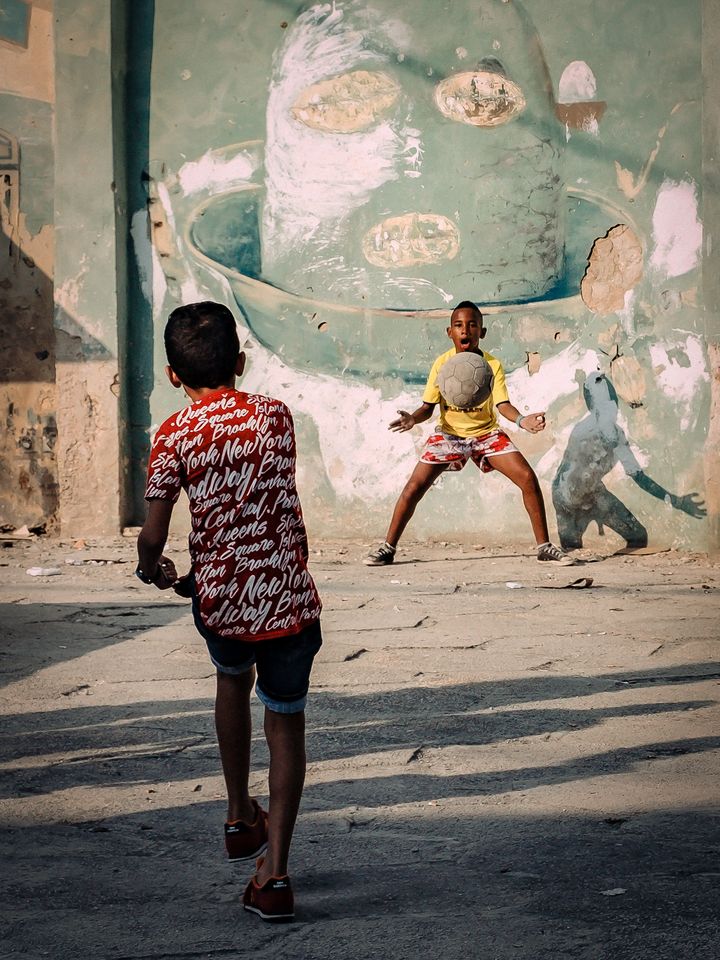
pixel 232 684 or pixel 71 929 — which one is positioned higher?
pixel 232 684

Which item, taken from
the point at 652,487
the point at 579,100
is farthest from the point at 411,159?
the point at 652,487

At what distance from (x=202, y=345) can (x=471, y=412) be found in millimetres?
4460

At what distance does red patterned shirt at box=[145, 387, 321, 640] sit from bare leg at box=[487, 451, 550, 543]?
437cm

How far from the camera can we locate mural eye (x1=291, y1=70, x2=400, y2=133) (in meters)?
7.59

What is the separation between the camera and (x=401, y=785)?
3.23 metres

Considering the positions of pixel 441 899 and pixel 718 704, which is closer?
pixel 441 899

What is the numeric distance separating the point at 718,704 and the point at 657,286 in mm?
Answer: 3876

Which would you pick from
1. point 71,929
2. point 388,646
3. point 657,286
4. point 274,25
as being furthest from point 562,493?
point 71,929

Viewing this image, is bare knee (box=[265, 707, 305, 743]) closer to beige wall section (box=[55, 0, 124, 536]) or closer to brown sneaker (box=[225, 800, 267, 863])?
brown sneaker (box=[225, 800, 267, 863])

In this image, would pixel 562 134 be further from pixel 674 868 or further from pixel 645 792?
pixel 674 868

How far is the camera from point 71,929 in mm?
2363

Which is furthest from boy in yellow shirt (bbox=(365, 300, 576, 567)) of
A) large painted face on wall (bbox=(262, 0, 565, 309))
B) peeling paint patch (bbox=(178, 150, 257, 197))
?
peeling paint patch (bbox=(178, 150, 257, 197))

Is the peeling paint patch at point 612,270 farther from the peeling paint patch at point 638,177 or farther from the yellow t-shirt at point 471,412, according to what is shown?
the yellow t-shirt at point 471,412

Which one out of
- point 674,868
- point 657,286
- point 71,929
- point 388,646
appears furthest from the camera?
point 657,286
